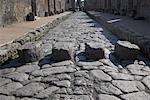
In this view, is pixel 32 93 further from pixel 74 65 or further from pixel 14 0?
pixel 14 0

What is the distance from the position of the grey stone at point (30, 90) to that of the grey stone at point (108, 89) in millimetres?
896

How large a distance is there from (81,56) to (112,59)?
27.9 inches

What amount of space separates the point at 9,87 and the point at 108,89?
1.54 metres

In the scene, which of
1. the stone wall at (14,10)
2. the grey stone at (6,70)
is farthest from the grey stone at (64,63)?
the stone wall at (14,10)

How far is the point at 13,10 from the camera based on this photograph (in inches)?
405

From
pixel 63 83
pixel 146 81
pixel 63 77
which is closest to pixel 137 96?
pixel 146 81

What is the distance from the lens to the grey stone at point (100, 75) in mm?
3896

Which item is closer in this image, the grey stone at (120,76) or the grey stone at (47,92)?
the grey stone at (47,92)

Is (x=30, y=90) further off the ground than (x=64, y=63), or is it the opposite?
(x=64, y=63)

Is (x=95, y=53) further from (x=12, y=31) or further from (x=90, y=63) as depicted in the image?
(x=12, y=31)

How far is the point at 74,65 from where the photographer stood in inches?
180

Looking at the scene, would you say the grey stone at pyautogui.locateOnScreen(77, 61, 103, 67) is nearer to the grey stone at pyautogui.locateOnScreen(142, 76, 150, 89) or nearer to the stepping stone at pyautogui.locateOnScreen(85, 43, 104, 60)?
the stepping stone at pyautogui.locateOnScreen(85, 43, 104, 60)

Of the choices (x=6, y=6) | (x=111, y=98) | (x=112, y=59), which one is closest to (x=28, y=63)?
(x=112, y=59)

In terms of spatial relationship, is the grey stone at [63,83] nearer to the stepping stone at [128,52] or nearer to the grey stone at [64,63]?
the grey stone at [64,63]
